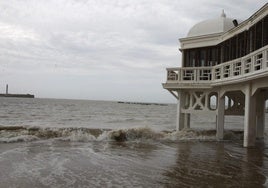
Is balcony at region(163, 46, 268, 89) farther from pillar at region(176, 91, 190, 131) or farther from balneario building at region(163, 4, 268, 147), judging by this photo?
pillar at region(176, 91, 190, 131)

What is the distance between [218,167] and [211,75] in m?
8.45

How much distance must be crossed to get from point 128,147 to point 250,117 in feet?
18.6

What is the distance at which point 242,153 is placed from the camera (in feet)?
49.7

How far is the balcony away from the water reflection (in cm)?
296

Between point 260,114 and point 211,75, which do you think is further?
point 260,114

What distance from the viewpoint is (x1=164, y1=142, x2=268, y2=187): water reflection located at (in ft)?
32.7

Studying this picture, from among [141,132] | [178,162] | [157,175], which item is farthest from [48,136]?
[157,175]

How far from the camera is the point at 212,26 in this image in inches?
815

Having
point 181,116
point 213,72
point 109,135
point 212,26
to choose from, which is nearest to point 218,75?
point 213,72

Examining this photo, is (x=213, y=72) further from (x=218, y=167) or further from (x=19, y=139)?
(x=19, y=139)

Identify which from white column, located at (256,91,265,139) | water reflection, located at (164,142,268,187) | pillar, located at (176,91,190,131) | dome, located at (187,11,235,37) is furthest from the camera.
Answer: pillar, located at (176,91,190,131)

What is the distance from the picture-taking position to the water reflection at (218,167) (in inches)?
392

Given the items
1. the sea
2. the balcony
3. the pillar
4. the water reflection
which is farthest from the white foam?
the water reflection

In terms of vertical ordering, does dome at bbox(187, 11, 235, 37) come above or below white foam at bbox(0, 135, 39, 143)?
above
